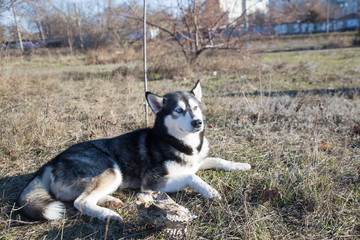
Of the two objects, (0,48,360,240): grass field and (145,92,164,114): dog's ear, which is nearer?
(0,48,360,240): grass field

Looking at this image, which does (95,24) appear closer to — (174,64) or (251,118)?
(174,64)

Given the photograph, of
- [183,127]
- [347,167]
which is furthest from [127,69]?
[347,167]

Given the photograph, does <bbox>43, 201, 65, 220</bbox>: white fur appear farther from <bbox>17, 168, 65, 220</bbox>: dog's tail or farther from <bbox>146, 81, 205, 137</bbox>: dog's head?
<bbox>146, 81, 205, 137</bbox>: dog's head

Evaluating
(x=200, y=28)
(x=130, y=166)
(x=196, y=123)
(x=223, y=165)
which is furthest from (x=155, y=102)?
(x=200, y=28)

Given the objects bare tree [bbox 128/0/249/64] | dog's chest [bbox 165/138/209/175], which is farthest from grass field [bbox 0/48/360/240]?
bare tree [bbox 128/0/249/64]

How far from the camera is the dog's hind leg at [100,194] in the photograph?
98.9 inches

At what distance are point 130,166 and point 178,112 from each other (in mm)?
895

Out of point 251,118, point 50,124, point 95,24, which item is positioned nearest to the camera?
point 50,124

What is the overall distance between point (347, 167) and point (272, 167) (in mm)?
914

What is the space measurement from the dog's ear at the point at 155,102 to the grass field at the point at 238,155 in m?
1.09

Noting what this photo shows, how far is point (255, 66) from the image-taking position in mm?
11211

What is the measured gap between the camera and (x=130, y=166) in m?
3.06

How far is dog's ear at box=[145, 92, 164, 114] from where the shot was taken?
10.2ft

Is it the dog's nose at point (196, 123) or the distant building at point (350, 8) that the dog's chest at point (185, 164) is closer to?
the dog's nose at point (196, 123)
